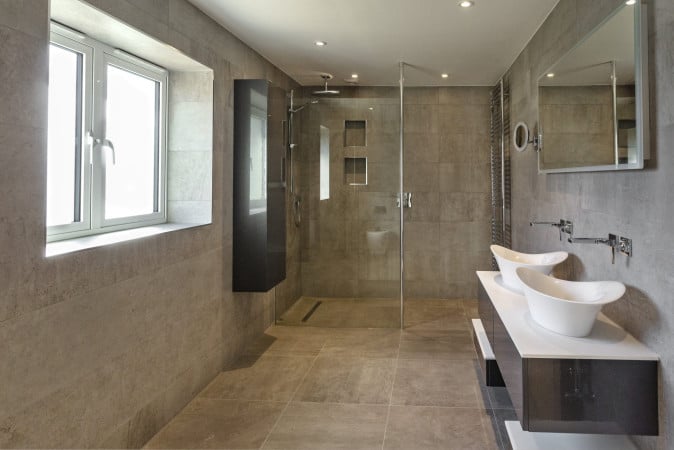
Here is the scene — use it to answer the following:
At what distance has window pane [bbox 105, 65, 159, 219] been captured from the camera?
97.2 inches

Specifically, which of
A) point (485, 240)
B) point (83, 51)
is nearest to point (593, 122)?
point (83, 51)

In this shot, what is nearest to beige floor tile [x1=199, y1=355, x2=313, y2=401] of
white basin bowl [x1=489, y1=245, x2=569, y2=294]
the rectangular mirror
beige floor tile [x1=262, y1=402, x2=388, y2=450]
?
beige floor tile [x1=262, y1=402, x2=388, y2=450]

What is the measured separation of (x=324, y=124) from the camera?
422 cm

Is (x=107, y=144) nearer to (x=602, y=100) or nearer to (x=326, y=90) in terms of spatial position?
(x=602, y=100)

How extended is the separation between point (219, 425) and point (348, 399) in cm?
76

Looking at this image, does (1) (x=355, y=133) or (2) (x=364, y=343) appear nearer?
(2) (x=364, y=343)

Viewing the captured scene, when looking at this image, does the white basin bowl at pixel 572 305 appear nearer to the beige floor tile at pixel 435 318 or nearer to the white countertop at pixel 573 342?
the white countertop at pixel 573 342

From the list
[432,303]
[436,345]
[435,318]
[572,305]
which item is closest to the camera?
[572,305]

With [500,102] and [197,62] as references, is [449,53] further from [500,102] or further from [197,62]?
[197,62]

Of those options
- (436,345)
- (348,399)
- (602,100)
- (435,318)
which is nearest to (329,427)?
(348,399)

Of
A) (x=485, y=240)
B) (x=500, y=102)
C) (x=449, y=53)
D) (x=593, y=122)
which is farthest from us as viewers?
(x=485, y=240)

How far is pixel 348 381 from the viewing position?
305 cm

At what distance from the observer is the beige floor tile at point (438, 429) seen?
89.3 inches

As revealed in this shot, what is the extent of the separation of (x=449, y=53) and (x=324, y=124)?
1.22 m
